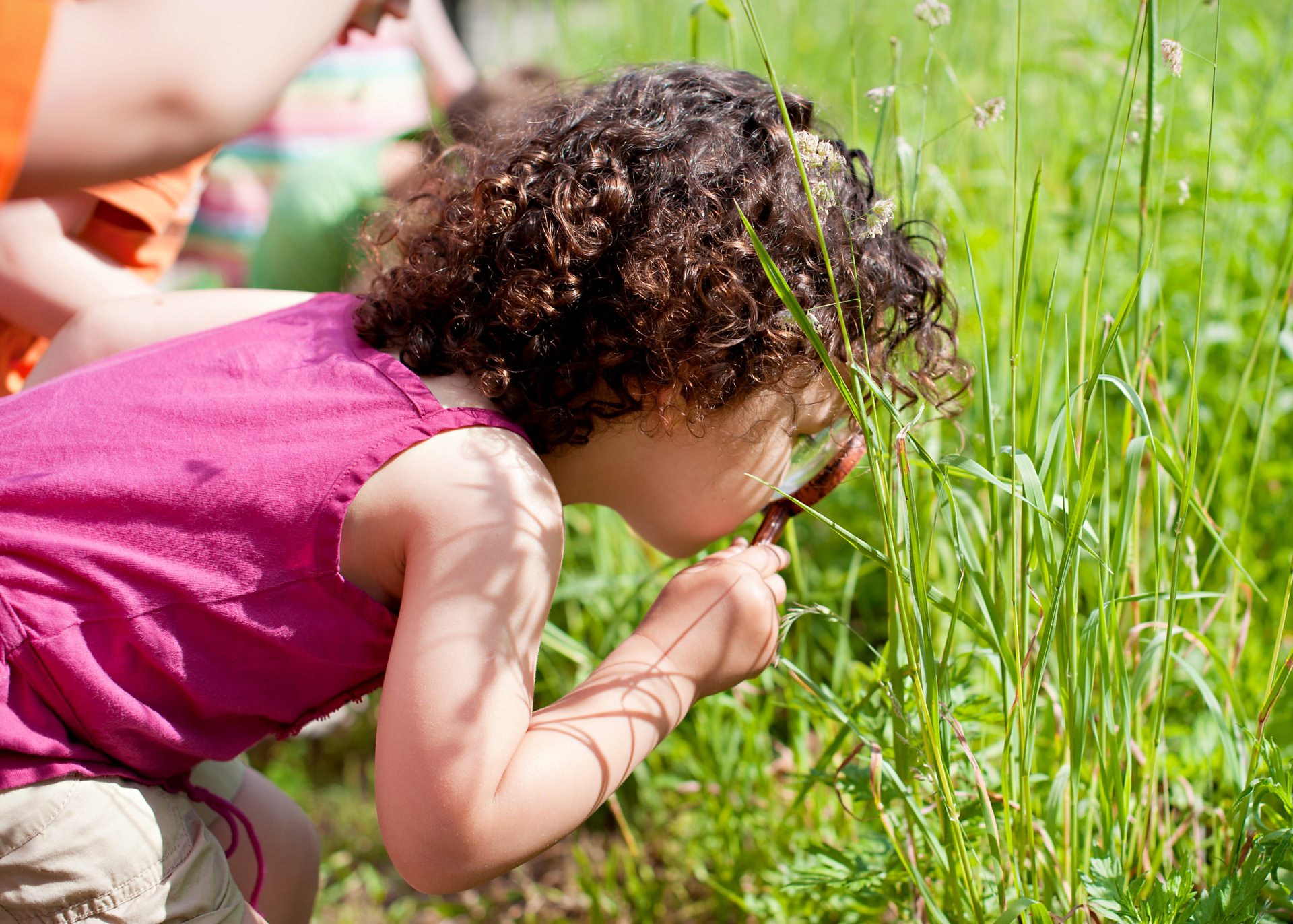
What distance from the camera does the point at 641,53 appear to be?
2035 mm

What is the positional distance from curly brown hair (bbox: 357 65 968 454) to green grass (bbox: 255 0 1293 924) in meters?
0.09

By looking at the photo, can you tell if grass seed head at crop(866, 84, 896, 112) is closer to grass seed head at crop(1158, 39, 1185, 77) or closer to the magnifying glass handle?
grass seed head at crop(1158, 39, 1185, 77)

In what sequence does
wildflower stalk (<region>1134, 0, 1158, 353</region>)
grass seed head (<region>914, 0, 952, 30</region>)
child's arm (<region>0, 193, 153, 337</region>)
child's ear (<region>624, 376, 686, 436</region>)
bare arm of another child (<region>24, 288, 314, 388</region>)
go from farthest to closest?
child's arm (<region>0, 193, 153, 337</region>) → bare arm of another child (<region>24, 288, 314, 388</region>) → child's ear (<region>624, 376, 686, 436</region>) → grass seed head (<region>914, 0, 952, 30</region>) → wildflower stalk (<region>1134, 0, 1158, 353</region>)

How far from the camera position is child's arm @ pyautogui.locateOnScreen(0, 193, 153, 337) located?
1382 mm

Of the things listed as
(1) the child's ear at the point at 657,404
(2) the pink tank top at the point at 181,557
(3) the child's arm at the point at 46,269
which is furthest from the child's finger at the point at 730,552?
(3) the child's arm at the point at 46,269

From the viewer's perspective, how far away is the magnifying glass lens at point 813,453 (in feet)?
3.51

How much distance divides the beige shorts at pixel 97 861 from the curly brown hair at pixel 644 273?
482 millimetres

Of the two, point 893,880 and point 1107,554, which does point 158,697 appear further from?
point 1107,554

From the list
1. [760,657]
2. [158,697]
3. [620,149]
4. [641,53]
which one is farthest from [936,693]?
[641,53]

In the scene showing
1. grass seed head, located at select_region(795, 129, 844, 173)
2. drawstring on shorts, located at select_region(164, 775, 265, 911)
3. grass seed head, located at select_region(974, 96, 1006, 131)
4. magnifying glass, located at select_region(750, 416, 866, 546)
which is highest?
grass seed head, located at select_region(974, 96, 1006, 131)

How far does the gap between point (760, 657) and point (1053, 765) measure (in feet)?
1.19

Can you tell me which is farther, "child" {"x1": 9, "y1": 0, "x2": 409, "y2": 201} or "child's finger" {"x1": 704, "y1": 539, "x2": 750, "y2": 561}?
"child's finger" {"x1": 704, "y1": 539, "x2": 750, "y2": 561}

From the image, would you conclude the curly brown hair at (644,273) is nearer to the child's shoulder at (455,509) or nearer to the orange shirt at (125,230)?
the child's shoulder at (455,509)

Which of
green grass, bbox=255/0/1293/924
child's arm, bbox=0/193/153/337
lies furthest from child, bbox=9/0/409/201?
child's arm, bbox=0/193/153/337
